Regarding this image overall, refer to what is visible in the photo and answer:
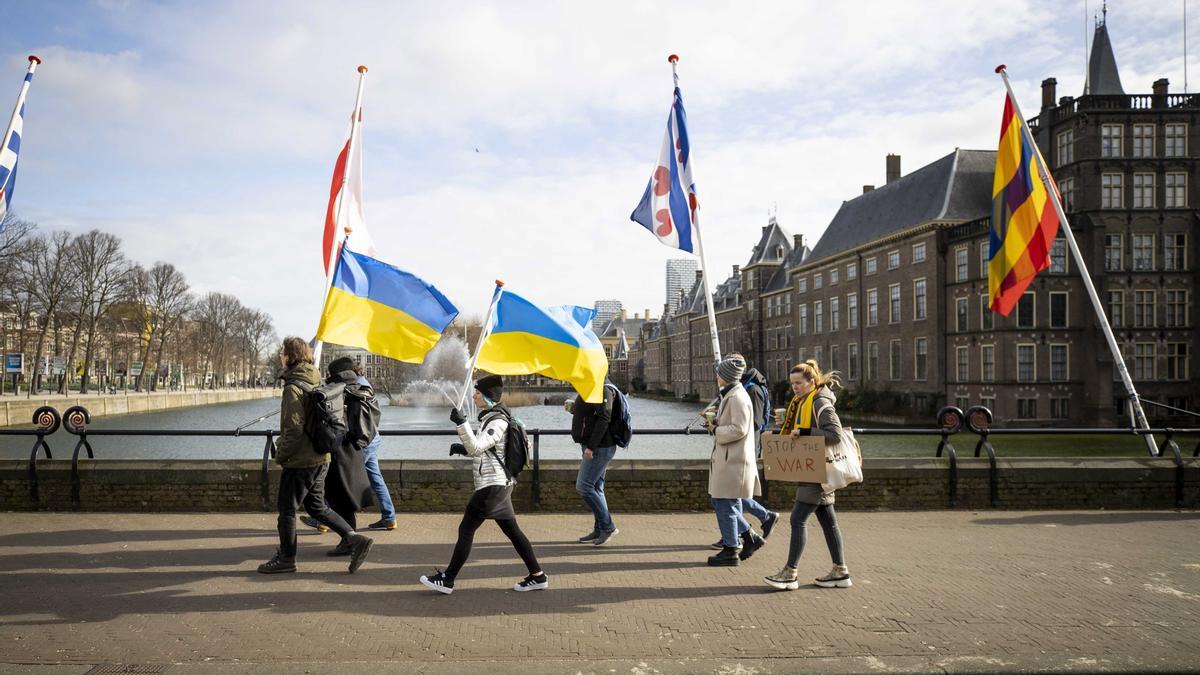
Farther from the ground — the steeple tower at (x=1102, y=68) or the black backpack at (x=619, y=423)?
the steeple tower at (x=1102, y=68)

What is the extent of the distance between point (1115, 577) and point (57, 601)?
29.8 ft

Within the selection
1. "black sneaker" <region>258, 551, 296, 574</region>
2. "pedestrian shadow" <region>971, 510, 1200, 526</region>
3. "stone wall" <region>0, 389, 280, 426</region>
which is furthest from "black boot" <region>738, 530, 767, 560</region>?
"stone wall" <region>0, 389, 280, 426</region>

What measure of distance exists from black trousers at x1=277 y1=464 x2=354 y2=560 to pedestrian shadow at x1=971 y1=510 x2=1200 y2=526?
7.64m

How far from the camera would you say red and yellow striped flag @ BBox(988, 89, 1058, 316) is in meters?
13.2

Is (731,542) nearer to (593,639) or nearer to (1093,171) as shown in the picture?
(593,639)

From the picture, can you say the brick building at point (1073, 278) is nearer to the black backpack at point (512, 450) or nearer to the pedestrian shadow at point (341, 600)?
the pedestrian shadow at point (341, 600)

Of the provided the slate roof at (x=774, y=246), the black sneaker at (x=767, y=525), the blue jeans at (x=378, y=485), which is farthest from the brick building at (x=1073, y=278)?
Answer: the blue jeans at (x=378, y=485)

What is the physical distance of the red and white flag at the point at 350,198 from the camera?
10.3 meters

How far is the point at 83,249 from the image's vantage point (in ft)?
216

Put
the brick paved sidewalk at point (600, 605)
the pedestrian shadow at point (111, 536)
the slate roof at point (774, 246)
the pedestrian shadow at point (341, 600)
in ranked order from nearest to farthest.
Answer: the brick paved sidewalk at point (600, 605) → the pedestrian shadow at point (341, 600) → the pedestrian shadow at point (111, 536) → the slate roof at point (774, 246)

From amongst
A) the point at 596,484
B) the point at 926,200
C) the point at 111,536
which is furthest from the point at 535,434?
the point at 926,200

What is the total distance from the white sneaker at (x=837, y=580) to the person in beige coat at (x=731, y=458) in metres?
1.02

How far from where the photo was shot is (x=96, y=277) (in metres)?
67.1

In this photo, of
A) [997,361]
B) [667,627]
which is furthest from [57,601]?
[997,361]
